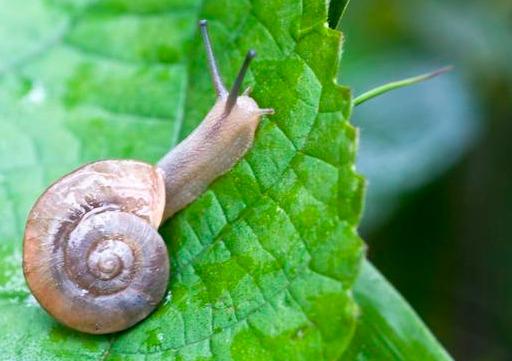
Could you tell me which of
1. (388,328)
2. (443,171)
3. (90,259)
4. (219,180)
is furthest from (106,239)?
(443,171)

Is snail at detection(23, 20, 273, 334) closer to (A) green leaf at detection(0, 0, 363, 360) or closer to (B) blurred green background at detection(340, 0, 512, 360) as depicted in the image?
(A) green leaf at detection(0, 0, 363, 360)

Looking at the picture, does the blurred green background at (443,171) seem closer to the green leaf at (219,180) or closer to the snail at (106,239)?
the green leaf at (219,180)

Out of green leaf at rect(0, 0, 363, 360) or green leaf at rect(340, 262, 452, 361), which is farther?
green leaf at rect(340, 262, 452, 361)

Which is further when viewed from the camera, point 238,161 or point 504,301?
point 504,301

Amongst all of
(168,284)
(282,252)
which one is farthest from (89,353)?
(282,252)

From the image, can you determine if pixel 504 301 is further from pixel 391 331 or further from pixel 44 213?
pixel 44 213

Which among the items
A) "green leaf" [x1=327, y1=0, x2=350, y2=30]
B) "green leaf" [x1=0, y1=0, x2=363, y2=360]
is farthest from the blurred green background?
"green leaf" [x1=327, y1=0, x2=350, y2=30]

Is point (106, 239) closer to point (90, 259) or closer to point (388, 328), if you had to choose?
point (90, 259)
